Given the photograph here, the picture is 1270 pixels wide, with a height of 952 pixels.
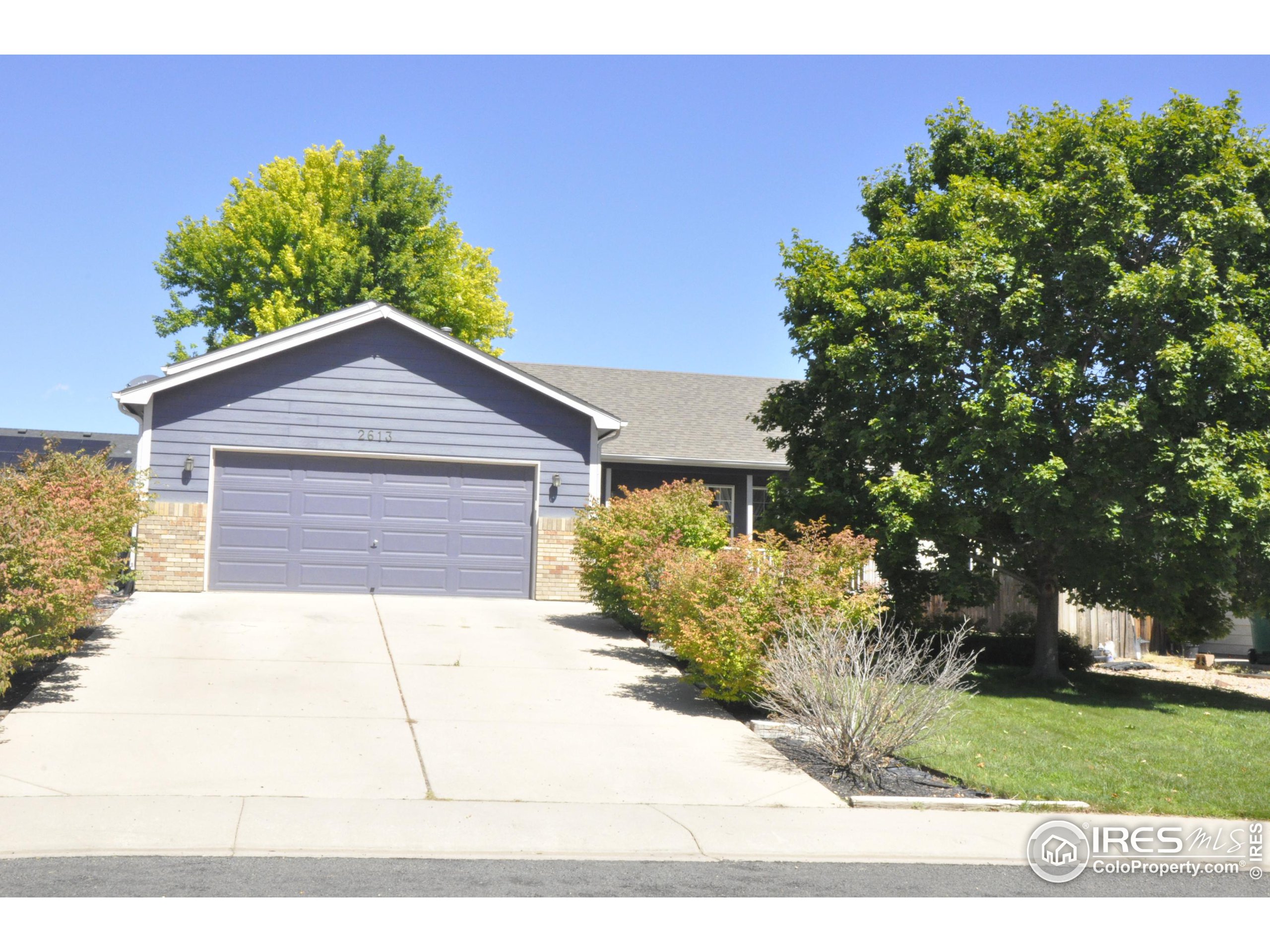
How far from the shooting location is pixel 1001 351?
1380 cm

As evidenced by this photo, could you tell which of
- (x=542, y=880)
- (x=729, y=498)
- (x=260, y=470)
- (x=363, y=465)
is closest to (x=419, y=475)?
(x=363, y=465)

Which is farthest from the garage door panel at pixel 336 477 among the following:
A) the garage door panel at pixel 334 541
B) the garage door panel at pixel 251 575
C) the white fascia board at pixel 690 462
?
the white fascia board at pixel 690 462

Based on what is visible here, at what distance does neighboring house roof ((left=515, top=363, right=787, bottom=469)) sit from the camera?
21.0 meters

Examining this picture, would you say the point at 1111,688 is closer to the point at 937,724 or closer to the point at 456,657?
the point at 937,724

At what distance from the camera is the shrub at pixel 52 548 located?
332 inches

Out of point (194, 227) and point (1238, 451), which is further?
point (194, 227)

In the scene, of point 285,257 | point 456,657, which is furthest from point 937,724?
point 285,257

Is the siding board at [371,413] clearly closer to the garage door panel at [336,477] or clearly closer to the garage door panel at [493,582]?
the garage door panel at [336,477]

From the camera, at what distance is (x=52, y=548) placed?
8828 mm

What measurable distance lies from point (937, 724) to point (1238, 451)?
5673 mm

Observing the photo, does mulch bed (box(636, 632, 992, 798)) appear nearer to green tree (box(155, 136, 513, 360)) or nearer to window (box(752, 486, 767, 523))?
window (box(752, 486, 767, 523))

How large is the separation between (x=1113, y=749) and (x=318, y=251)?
2488cm

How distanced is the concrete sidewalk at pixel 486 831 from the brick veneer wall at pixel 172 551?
10.4 m

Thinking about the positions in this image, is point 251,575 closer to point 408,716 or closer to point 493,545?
point 493,545
